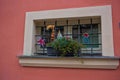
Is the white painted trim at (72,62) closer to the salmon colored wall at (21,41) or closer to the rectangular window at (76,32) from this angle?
the salmon colored wall at (21,41)

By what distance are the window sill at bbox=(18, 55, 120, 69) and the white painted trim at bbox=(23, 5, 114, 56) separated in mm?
108

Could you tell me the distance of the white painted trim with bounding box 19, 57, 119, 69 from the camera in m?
2.32

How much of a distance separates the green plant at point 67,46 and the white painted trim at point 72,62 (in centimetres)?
10

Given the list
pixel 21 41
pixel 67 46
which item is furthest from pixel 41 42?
pixel 67 46

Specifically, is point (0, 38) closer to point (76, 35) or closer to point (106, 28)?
point (76, 35)

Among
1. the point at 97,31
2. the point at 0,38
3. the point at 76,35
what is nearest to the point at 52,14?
the point at 76,35

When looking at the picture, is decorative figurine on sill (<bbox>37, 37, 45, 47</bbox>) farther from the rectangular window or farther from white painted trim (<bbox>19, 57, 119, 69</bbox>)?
white painted trim (<bbox>19, 57, 119, 69</bbox>)

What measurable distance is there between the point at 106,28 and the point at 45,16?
95cm

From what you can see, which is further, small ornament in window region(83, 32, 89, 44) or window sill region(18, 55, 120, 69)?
small ornament in window region(83, 32, 89, 44)

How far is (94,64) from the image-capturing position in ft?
7.78

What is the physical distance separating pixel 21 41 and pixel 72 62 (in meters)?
0.93

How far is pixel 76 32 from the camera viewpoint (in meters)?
2.78

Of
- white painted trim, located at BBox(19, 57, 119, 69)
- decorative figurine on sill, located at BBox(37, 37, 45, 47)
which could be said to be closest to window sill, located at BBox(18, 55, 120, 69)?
white painted trim, located at BBox(19, 57, 119, 69)

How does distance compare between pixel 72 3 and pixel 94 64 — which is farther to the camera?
pixel 72 3
